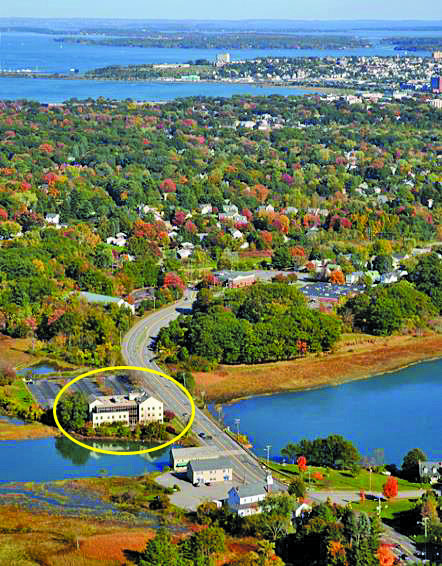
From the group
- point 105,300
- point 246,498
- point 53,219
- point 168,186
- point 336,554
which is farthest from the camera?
point 168,186

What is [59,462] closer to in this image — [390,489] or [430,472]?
[390,489]

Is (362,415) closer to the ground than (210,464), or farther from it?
closer to the ground

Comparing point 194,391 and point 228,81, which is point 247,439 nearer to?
point 194,391

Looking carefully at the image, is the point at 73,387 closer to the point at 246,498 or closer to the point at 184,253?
the point at 246,498

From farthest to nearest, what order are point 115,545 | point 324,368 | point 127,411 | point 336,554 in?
point 324,368
point 127,411
point 115,545
point 336,554

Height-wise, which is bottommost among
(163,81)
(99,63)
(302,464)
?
(302,464)

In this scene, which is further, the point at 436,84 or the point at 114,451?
the point at 436,84

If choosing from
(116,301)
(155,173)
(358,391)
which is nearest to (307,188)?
(155,173)

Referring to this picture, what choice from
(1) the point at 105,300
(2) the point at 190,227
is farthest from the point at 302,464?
(2) the point at 190,227
